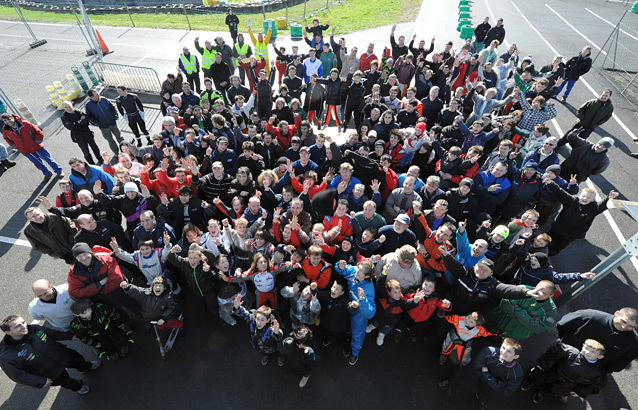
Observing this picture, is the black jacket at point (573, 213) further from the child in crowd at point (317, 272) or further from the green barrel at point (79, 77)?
the green barrel at point (79, 77)

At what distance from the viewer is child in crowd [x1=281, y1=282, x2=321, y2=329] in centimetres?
469

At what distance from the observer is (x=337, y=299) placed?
15.0 feet

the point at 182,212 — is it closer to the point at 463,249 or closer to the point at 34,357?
the point at 34,357

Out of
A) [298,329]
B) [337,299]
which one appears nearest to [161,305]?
[298,329]

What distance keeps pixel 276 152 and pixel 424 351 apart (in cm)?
534

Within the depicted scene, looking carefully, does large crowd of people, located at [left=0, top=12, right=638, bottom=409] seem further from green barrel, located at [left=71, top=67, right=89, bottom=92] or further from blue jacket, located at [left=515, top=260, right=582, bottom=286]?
green barrel, located at [left=71, top=67, right=89, bottom=92]

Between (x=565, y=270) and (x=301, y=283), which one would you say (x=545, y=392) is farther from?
(x=301, y=283)

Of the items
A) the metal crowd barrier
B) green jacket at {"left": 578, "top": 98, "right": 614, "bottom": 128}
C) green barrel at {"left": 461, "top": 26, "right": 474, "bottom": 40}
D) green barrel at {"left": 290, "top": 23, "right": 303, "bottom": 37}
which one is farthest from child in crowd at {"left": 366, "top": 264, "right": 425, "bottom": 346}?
green barrel at {"left": 290, "top": 23, "right": 303, "bottom": 37}

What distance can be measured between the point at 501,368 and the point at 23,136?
38.0ft

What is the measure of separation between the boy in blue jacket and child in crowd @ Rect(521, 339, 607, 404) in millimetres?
2489

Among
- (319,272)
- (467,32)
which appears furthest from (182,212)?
(467,32)

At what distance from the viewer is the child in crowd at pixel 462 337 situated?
4.22m

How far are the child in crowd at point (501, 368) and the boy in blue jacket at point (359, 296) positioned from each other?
5.19ft

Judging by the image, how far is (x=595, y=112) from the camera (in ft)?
27.9
